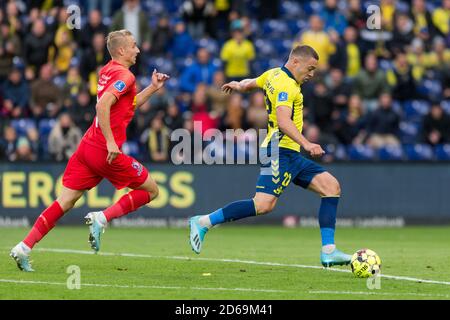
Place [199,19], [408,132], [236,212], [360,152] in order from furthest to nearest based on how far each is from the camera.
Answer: [199,19]
[408,132]
[360,152]
[236,212]

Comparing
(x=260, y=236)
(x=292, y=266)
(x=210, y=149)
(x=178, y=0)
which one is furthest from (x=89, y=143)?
(x=178, y=0)

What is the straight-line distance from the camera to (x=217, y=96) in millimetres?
22656

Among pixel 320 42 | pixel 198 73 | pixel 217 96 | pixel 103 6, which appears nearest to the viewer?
pixel 217 96

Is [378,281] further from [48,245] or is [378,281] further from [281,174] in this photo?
[48,245]

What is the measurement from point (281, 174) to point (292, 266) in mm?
1254

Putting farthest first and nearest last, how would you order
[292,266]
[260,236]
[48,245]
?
[260,236] → [48,245] → [292,266]

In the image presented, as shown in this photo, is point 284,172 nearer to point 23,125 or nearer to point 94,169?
point 94,169

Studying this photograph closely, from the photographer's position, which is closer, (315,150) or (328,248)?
(315,150)

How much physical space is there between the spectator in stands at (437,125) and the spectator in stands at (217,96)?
4.30 m

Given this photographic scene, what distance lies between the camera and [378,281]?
36.3 feet

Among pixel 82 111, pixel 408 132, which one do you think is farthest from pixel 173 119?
pixel 408 132

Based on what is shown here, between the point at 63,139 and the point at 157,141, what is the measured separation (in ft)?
5.92

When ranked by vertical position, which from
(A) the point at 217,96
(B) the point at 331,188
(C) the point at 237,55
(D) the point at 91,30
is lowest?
(B) the point at 331,188

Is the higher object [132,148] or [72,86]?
[72,86]
